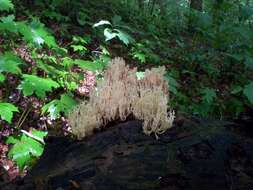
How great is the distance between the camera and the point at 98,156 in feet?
8.96

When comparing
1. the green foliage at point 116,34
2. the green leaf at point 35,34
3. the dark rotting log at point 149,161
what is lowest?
the dark rotting log at point 149,161

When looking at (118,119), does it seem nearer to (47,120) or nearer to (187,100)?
(47,120)

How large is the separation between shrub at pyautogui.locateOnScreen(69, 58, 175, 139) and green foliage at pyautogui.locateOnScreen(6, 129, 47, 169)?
1.07 meters

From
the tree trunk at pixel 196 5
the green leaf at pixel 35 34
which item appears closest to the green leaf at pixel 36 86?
the green leaf at pixel 35 34

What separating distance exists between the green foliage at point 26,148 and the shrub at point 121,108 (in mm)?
1069

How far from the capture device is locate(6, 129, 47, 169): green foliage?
386cm

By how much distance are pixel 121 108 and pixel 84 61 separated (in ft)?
7.04

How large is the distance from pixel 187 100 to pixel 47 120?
2582 mm

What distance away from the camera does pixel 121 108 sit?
123 inches

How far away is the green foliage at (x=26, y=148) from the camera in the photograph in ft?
12.7

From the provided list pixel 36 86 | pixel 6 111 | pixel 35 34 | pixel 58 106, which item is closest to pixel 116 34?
pixel 35 34

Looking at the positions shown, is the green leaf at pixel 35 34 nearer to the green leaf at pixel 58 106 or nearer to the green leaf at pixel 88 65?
the green leaf at pixel 88 65

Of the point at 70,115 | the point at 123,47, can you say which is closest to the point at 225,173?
the point at 70,115

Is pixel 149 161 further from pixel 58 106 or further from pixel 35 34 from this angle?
pixel 35 34
